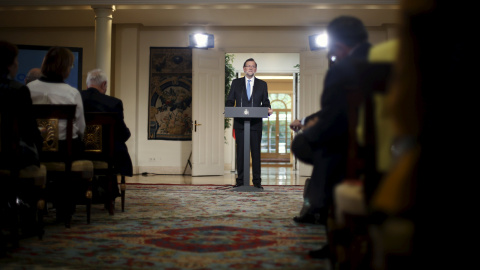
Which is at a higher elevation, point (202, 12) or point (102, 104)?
point (202, 12)

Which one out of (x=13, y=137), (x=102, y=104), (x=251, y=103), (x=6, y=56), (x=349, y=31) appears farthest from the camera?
(x=251, y=103)

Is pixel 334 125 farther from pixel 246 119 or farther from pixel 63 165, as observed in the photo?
pixel 246 119

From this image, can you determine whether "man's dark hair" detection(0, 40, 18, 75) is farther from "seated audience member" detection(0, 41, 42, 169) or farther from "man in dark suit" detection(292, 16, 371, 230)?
"man in dark suit" detection(292, 16, 371, 230)

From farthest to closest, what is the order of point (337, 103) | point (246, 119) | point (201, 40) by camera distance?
point (201, 40) < point (246, 119) < point (337, 103)

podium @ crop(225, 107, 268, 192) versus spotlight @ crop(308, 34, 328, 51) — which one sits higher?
spotlight @ crop(308, 34, 328, 51)

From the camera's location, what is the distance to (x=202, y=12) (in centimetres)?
912

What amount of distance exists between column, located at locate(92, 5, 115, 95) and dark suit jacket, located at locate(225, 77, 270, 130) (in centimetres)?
304

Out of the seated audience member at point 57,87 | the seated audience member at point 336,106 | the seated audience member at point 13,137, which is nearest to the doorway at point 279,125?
the seated audience member at point 57,87

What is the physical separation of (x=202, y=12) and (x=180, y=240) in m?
6.71

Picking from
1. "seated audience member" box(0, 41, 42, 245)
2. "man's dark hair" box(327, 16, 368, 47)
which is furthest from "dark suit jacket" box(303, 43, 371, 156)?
"seated audience member" box(0, 41, 42, 245)

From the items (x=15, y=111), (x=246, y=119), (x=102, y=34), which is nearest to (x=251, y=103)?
(x=246, y=119)

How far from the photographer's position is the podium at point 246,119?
6.16 m

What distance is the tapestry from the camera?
1024cm

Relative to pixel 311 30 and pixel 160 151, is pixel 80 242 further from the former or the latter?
pixel 311 30
